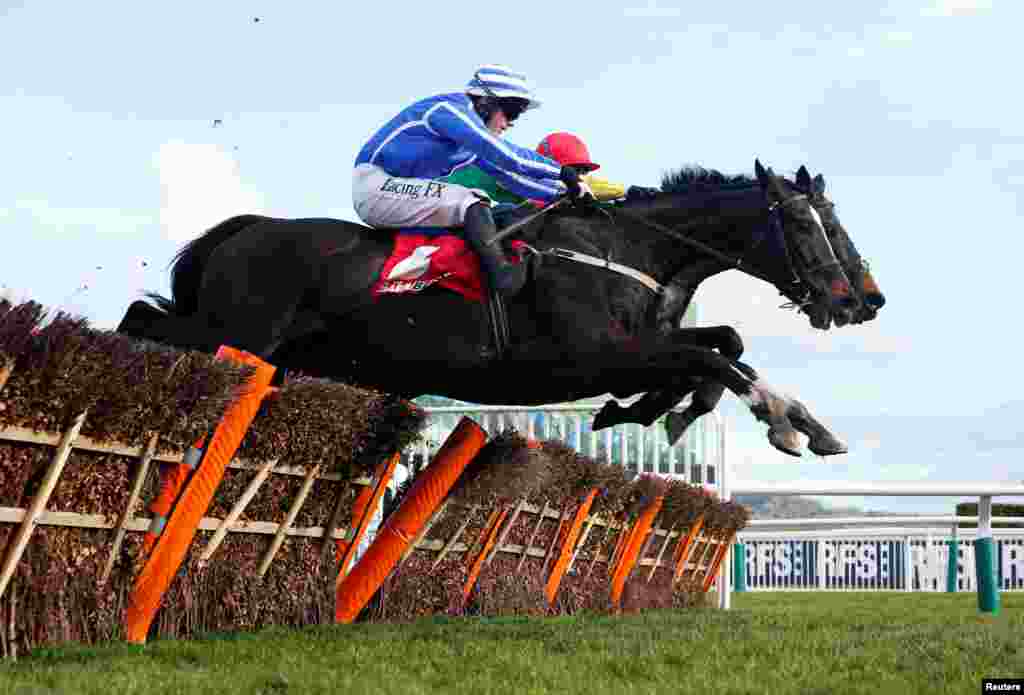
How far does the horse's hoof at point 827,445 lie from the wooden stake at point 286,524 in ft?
6.80

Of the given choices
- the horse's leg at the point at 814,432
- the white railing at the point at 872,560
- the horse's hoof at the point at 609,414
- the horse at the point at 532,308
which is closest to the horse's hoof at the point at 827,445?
the horse's leg at the point at 814,432

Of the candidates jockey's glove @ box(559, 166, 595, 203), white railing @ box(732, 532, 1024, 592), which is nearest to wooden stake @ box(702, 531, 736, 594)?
white railing @ box(732, 532, 1024, 592)

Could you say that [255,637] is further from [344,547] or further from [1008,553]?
[1008,553]

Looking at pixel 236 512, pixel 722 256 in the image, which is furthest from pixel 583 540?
pixel 236 512

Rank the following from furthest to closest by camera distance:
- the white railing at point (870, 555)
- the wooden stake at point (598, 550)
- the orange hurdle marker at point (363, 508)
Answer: the white railing at point (870, 555) < the wooden stake at point (598, 550) < the orange hurdle marker at point (363, 508)

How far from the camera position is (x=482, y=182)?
23.7 ft

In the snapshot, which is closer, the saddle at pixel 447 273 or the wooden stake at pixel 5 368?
the wooden stake at pixel 5 368

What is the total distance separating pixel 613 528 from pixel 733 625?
8.35 ft

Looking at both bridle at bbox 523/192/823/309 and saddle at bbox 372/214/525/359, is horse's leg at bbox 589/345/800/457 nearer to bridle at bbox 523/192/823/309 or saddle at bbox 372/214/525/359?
bridle at bbox 523/192/823/309

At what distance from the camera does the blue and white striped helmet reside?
23.5 ft

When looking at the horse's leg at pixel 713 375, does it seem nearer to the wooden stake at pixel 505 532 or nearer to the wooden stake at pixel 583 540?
the wooden stake at pixel 505 532

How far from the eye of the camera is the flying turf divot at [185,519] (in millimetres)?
5402

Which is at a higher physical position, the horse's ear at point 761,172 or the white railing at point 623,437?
the horse's ear at point 761,172

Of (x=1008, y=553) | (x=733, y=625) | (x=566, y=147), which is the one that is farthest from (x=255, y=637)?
(x=1008, y=553)
